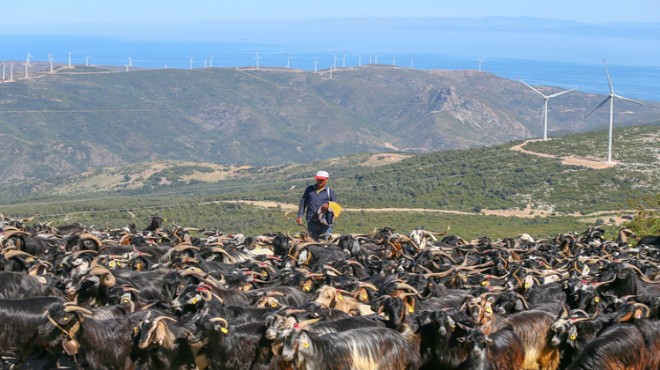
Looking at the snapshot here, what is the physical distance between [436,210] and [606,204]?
10034mm

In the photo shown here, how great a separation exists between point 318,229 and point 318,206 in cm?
57

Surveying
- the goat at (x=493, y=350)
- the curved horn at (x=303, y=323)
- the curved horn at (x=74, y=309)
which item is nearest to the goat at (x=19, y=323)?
the curved horn at (x=74, y=309)

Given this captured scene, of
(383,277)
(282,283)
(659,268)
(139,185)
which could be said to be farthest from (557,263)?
(139,185)

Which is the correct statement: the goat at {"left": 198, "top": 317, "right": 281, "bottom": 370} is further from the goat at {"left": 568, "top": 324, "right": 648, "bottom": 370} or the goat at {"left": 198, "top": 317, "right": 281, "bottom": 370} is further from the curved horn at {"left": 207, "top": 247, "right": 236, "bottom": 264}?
the curved horn at {"left": 207, "top": 247, "right": 236, "bottom": 264}

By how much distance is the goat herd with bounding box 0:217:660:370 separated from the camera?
11.8 m

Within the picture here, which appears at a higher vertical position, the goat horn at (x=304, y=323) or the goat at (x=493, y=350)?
the goat horn at (x=304, y=323)

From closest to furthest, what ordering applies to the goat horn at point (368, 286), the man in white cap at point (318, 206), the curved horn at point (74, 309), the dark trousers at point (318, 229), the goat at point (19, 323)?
the curved horn at point (74, 309) → the goat at point (19, 323) → the goat horn at point (368, 286) → the man in white cap at point (318, 206) → the dark trousers at point (318, 229)

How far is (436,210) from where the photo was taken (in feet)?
218

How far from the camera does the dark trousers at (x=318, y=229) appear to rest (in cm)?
2086

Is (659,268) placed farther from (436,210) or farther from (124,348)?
(436,210)

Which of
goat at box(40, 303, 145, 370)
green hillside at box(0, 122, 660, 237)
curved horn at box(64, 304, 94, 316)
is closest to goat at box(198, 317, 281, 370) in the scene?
goat at box(40, 303, 145, 370)

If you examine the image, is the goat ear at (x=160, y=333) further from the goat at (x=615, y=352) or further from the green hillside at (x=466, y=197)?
the green hillside at (x=466, y=197)

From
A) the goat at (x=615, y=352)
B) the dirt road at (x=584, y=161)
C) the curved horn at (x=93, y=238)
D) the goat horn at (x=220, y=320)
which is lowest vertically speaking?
the dirt road at (x=584, y=161)

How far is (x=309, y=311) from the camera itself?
13.0 m
